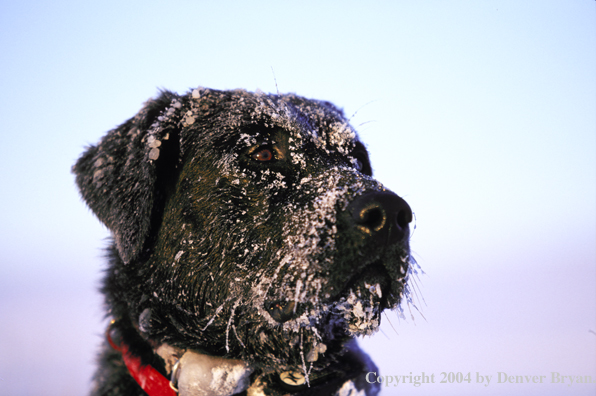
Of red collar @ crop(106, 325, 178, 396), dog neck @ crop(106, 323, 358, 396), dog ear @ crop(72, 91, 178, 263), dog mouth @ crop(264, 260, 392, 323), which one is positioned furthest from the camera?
dog ear @ crop(72, 91, 178, 263)

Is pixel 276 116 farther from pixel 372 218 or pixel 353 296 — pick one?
pixel 353 296

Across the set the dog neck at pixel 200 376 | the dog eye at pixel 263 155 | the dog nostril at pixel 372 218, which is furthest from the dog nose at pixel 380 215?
the dog neck at pixel 200 376

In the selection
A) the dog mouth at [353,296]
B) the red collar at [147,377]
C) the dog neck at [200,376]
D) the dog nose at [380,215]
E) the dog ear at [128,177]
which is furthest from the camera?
the dog ear at [128,177]

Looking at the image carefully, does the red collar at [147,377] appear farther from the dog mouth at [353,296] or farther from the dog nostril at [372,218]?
the dog nostril at [372,218]

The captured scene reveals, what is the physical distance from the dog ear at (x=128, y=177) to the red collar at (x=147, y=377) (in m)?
0.61

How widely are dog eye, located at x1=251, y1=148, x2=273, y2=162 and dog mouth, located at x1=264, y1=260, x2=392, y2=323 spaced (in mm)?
762

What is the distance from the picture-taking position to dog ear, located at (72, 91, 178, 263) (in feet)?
7.65

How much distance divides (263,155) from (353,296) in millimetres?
893

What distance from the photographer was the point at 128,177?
7.88ft

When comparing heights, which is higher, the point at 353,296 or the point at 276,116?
the point at 276,116

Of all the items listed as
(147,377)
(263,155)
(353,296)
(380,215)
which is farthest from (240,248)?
(147,377)

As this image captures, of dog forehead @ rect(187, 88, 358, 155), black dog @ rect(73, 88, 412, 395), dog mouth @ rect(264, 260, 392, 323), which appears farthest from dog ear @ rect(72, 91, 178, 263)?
dog mouth @ rect(264, 260, 392, 323)

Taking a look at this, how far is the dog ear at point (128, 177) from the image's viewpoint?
7.65ft

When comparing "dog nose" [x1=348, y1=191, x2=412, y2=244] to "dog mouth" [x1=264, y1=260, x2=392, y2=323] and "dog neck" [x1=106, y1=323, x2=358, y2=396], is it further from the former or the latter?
"dog neck" [x1=106, y1=323, x2=358, y2=396]
